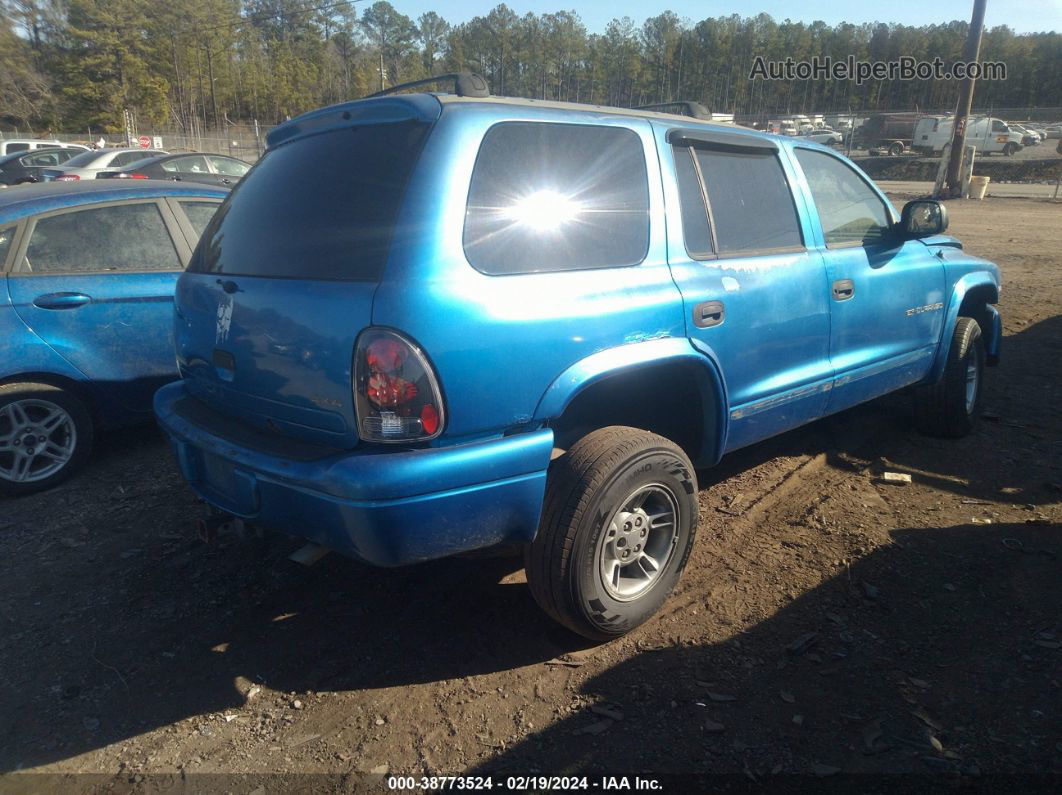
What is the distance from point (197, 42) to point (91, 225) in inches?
2968

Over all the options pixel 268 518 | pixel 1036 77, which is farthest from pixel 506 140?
pixel 1036 77

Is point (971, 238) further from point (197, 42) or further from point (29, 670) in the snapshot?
point (197, 42)

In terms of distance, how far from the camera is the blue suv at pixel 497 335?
7.57 feet

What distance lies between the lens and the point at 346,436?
7.77 ft

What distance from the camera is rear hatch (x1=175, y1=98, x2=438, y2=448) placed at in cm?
238

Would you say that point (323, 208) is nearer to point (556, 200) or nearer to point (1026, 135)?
point (556, 200)

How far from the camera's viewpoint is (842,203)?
161 inches

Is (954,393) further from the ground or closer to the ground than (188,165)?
closer to the ground

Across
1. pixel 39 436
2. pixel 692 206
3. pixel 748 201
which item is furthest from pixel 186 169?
pixel 692 206

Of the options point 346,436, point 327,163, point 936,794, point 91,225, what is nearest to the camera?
point 936,794

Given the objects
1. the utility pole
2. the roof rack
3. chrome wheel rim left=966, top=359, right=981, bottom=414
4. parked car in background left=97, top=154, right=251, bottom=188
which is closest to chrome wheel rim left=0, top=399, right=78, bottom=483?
the roof rack

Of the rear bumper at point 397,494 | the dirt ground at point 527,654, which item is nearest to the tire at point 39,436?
the dirt ground at point 527,654

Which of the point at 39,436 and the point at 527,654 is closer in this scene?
the point at 527,654

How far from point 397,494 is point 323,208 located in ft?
3.54
